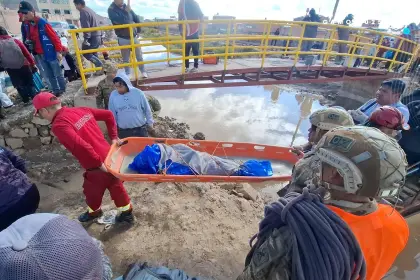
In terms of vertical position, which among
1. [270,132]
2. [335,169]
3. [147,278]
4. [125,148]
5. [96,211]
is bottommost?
[270,132]

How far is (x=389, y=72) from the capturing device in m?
9.55

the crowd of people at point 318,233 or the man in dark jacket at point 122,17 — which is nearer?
the crowd of people at point 318,233

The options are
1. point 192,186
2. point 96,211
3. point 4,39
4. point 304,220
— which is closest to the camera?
point 304,220

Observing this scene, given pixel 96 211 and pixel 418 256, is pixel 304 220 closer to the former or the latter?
pixel 96 211

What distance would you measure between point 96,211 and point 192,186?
1.65 m

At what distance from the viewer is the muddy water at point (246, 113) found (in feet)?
28.0

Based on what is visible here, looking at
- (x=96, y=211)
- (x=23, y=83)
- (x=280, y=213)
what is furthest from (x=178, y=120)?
(x=280, y=213)

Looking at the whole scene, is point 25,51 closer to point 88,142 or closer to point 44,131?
point 44,131

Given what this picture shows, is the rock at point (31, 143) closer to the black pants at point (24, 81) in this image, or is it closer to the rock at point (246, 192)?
the black pants at point (24, 81)

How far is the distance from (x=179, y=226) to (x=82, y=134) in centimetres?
179

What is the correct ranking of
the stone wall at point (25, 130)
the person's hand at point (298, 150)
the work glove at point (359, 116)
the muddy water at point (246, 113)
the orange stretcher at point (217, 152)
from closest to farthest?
the orange stretcher at point (217, 152)
the work glove at point (359, 116)
the person's hand at point (298, 150)
the stone wall at point (25, 130)
the muddy water at point (246, 113)

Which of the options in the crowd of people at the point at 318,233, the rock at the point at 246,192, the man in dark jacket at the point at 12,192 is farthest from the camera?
the rock at the point at 246,192

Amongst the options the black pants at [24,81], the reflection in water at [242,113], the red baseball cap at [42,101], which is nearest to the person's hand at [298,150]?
the red baseball cap at [42,101]

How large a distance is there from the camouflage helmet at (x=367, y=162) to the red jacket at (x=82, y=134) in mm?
2396
